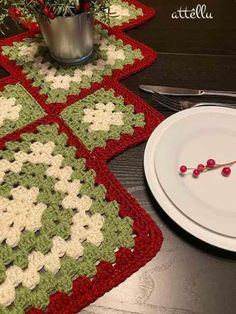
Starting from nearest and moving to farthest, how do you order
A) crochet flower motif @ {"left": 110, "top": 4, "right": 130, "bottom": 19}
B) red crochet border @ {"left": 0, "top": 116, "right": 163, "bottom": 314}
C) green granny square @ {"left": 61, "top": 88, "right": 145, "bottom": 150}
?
1. red crochet border @ {"left": 0, "top": 116, "right": 163, "bottom": 314}
2. green granny square @ {"left": 61, "top": 88, "right": 145, "bottom": 150}
3. crochet flower motif @ {"left": 110, "top": 4, "right": 130, "bottom": 19}

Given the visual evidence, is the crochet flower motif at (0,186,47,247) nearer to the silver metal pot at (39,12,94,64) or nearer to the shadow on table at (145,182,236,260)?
the shadow on table at (145,182,236,260)

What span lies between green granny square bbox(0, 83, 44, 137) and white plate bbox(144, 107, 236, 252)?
0.24 meters

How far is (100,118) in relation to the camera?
622mm

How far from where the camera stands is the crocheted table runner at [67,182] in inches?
17.0

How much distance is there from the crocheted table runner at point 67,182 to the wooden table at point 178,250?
0.06ft

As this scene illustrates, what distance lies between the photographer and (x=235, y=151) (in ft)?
1.77

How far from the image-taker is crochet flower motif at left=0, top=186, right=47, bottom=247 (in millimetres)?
468

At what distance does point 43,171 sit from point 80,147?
0.26 feet

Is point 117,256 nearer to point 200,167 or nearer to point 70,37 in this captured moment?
point 200,167

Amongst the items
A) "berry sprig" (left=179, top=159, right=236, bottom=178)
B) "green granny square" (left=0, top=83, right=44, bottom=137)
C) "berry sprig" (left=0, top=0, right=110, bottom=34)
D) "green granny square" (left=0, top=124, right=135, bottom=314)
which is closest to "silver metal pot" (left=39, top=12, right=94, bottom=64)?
"berry sprig" (left=0, top=0, right=110, bottom=34)

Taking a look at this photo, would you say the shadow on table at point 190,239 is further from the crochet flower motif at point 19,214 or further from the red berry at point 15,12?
the red berry at point 15,12

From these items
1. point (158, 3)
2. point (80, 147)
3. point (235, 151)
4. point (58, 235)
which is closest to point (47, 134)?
point (80, 147)

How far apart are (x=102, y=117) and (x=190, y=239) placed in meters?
0.29

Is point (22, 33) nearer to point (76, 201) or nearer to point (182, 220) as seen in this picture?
point (76, 201)
